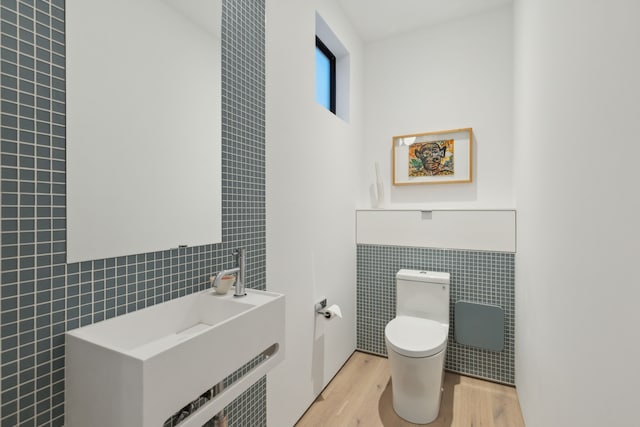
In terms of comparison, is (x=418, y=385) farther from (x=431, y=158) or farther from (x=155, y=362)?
(x=431, y=158)

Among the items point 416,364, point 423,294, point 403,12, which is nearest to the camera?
point 416,364

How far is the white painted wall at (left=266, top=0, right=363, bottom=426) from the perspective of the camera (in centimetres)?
154

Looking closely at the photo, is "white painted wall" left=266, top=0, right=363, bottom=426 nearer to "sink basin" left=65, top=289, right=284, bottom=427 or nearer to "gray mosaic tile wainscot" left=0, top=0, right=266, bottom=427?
"sink basin" left=65, top=289, right=284, bottom=427

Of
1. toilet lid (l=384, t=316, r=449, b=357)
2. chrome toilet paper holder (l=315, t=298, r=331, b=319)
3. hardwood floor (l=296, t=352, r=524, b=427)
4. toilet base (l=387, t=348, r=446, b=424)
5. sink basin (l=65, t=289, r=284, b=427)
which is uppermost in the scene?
sink basin (l=65, t=289, r=284, b=427)

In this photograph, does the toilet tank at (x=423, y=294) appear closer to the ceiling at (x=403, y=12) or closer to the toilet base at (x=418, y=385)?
the toilet base at (x=418, y=385)

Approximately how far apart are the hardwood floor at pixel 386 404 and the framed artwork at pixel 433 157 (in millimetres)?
1538

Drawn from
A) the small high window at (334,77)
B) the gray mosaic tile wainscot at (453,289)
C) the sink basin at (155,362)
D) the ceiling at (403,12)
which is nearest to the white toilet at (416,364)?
the gray mosaic tile wainscot at (453,289)

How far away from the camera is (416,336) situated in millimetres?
1880

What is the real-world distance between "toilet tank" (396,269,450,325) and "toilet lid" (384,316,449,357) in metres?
0.09

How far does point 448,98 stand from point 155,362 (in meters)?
2.64

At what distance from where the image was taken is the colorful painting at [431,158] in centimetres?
246

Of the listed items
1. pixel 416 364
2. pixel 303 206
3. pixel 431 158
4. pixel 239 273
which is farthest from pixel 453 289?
pixel 239 273

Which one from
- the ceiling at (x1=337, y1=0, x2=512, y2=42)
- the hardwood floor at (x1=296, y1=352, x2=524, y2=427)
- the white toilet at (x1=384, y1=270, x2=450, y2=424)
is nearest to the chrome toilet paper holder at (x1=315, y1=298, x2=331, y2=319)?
the white toilet at (x1=384, y1=270, x2=450, y2=424)

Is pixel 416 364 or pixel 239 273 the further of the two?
pixel 416 364
